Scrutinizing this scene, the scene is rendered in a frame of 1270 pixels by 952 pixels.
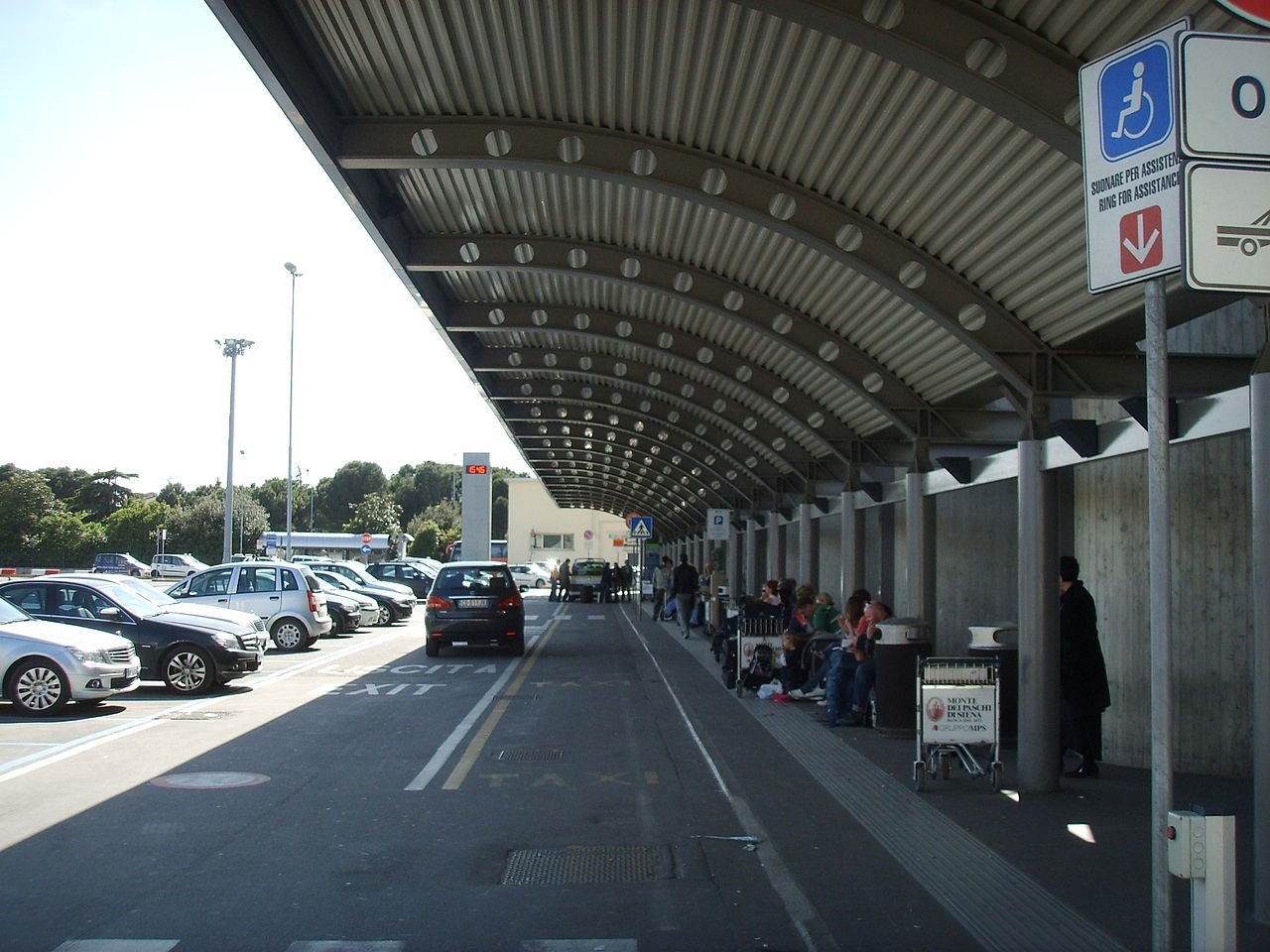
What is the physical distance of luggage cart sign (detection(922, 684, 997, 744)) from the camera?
10.0 meters

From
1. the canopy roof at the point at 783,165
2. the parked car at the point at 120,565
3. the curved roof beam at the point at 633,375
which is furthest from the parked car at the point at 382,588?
the parked car at the point at 120,565

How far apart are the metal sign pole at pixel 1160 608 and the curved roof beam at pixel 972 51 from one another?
3816 millimetres

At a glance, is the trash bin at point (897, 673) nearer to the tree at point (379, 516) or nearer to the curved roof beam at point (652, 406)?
the curved roof beam at point (652, 406)

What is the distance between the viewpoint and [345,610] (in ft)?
102

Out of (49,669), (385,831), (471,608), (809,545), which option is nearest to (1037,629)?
(385,831)

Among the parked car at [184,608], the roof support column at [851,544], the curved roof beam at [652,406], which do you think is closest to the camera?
the parked car at [184,608]

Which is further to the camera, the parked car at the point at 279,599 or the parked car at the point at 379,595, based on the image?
the parked car at the point at 379,595

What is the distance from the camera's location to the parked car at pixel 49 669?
1395 centimetres

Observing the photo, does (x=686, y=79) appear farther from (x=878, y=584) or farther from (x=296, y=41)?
(x=878, y=584)

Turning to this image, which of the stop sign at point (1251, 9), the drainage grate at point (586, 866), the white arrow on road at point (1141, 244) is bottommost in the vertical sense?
the drainage grate at point (586, 866)

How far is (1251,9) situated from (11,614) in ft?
48.1

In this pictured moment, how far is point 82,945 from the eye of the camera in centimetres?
589

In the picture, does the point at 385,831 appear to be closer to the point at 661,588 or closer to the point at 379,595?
the point at 379,595

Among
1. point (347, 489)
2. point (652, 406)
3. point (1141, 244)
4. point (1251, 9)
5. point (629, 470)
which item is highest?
point (347, 489)
